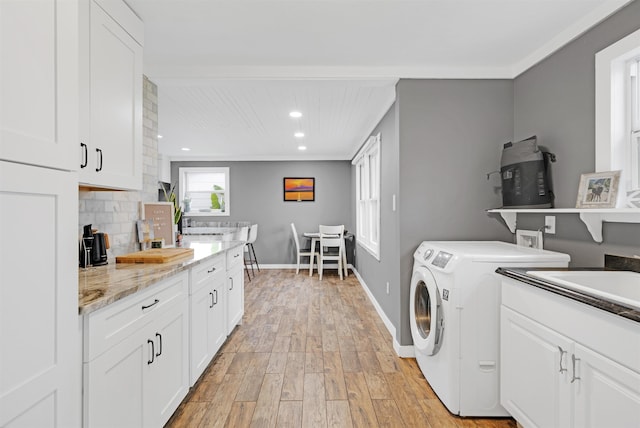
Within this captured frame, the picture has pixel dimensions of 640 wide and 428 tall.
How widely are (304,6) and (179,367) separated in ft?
7.23

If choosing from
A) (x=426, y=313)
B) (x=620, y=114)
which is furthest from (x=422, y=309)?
(x=620, y=114)

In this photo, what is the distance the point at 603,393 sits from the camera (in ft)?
4.33

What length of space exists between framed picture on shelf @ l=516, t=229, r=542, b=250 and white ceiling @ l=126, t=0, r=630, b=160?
4.19 ft

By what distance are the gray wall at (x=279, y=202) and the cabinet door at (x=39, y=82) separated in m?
6.24

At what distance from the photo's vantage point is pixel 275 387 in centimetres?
243

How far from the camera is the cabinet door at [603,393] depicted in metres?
1.20

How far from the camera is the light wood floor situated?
6.80ft

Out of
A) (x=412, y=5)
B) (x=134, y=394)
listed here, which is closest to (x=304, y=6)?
(x=412, y=5)

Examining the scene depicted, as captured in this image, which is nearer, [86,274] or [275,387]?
[86,274]

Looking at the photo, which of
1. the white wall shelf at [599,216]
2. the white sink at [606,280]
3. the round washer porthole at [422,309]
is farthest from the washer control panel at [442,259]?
the white wall shelf at [599,216]

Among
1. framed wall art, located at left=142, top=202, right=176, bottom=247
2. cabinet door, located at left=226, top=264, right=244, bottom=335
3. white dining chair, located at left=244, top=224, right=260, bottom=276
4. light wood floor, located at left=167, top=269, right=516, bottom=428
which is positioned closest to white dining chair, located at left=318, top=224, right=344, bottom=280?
white dining chair, located at left=244, top=224, right=260, bottom=276

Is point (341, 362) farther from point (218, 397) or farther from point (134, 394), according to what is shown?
point (134, 394)

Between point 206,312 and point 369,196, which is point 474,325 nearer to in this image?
point 206,312

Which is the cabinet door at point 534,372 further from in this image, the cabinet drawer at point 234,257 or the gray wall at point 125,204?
the gray wall at point 125,204
